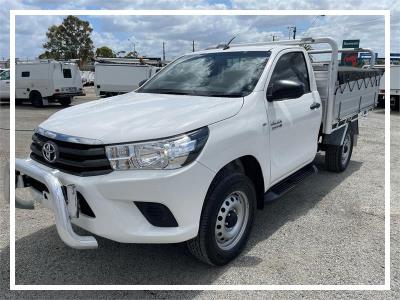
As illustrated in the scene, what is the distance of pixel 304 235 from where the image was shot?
13.6 ft

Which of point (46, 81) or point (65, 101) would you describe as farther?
point (65, 101)

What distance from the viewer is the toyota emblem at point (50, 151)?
3057 millimetres

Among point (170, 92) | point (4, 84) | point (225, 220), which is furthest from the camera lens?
point (4, 84)

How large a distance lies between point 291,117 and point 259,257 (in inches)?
60.9

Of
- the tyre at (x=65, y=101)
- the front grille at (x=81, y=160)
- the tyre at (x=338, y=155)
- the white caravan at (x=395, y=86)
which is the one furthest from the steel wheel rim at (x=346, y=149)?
the tyre at (x=65, y=101)

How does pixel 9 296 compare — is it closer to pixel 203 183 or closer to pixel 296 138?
pixel 203 183

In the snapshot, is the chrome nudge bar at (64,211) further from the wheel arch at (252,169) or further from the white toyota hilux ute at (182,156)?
the wheel arch at (252,169)

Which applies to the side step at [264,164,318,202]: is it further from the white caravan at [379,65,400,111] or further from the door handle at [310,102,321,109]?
the white caravan at [379,65,400,111]

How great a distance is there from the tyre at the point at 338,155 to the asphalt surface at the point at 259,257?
1.28 meters

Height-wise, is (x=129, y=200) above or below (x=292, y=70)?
below

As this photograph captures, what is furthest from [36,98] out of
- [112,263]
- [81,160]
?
[81,160]

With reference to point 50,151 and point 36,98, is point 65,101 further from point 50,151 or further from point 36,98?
point 50,151

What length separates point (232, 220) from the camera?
11.6ft

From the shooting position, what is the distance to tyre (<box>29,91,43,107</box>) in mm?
19406
